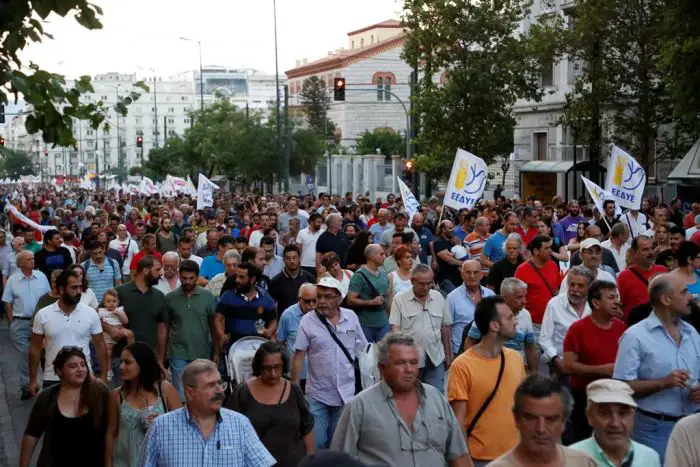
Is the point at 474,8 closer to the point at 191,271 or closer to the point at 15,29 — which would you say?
the point at 191,271

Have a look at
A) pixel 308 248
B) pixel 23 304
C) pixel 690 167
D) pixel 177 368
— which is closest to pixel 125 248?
pixel 308 248

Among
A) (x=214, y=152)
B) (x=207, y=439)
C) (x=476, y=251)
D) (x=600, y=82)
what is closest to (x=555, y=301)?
(x=207, y=439)

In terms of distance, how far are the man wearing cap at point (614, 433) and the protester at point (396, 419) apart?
3.15ft

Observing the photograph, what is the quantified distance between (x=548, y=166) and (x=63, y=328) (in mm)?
39156

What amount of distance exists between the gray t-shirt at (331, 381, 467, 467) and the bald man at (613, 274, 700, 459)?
1504 mm

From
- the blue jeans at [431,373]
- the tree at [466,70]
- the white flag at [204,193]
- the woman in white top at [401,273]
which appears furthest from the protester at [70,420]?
the tree at [466,70]

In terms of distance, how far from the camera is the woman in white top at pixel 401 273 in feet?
38.6

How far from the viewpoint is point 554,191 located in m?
48.8

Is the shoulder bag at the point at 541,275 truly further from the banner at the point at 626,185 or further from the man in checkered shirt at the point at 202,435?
the banner at the point at 626,185

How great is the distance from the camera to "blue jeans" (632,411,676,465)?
7449 millimetres

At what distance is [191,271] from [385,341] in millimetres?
5016

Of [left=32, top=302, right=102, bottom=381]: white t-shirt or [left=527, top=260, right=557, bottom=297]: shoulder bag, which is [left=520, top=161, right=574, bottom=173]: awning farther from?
[left=32, top=302, right=102, bottom=381]: white t-shirt

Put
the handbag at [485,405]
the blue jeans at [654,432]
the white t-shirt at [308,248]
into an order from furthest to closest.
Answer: the white t-shirt at [308,248], the blue jeans at [654,432], the handbag at [485,405]

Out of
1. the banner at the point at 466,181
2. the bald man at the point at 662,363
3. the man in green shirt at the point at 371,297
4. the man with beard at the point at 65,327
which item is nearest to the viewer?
the bald man at the point at 662,363
